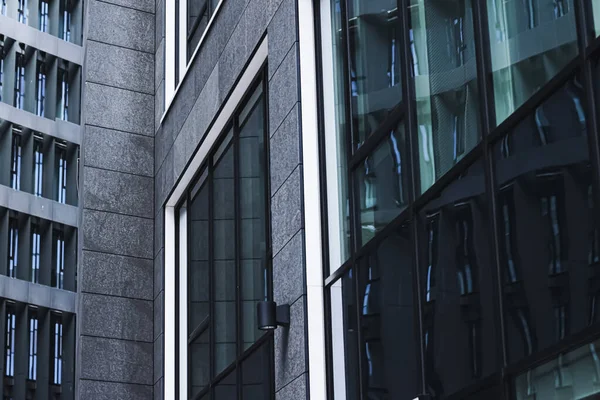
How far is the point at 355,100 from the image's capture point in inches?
513

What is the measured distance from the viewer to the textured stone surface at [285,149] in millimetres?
14305

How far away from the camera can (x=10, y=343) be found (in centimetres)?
3428

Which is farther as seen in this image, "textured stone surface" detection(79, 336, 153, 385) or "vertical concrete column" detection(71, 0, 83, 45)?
"vertical concrete column" detection(71, 0, 83, 45)

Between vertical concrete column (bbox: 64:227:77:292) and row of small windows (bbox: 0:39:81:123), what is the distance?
374cm

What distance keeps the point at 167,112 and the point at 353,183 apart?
31.9 ft

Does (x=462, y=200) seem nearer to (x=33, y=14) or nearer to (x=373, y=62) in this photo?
(x=373, y=62)

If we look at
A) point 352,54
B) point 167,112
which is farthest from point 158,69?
point 352,54

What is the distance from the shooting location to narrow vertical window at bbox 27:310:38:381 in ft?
112

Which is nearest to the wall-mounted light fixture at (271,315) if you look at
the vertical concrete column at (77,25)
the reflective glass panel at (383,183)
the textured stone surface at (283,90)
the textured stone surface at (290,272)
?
the textured stone surface at (290,272)

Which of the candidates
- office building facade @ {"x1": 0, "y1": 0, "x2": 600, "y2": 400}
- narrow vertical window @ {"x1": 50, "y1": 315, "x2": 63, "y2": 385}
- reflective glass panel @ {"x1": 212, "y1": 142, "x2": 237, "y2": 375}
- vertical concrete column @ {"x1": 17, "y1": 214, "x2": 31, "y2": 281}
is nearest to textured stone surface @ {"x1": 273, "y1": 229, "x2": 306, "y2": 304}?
office building facade @ {"x1": 0, "y1": 0, "x2": 600, "y2": 400}

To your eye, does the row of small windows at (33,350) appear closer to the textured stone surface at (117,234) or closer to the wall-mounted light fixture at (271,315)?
the textured stone surface at (117,234)

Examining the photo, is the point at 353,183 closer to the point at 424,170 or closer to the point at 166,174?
the point at 424,170

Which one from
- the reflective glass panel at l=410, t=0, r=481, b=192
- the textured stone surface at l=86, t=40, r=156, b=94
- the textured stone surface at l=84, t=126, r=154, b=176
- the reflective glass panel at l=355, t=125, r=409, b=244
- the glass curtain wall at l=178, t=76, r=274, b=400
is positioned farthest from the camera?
the textured stone surface at l=86, t=40, r=156, b=94

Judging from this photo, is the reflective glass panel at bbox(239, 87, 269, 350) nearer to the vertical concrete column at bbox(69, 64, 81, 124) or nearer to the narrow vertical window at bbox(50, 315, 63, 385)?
the narrow vertical window at bbox(50, 315, 63, 385)
